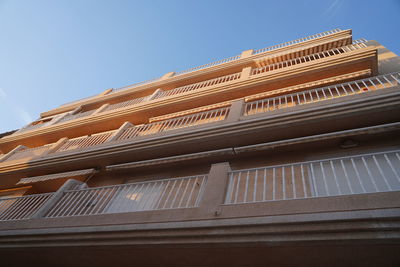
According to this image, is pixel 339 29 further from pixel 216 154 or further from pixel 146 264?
pixel 146 264

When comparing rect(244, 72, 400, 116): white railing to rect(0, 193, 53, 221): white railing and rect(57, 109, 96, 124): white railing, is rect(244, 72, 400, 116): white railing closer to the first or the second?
rect(0, 193, 53, 221): white railing

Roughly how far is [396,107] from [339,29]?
7.29 m

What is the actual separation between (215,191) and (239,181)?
0.57m

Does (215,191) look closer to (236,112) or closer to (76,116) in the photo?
(236,112)

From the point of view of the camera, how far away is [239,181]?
491 centimetres

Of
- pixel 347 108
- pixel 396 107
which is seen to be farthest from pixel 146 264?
pixel 396 107

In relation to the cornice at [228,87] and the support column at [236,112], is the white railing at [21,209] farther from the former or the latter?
the support column at [236,112]

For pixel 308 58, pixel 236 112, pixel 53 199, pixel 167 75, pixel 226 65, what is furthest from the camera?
pixel 167 75

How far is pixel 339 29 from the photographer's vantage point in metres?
11.1

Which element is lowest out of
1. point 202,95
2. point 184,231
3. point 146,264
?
point 146,264

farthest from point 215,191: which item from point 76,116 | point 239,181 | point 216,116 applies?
point 76,116

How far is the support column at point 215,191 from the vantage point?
4.34 m

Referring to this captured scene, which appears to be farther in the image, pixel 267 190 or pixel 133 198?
pixel 133 198

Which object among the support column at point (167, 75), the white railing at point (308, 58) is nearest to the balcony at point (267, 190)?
the white railing at point (308, 58)
